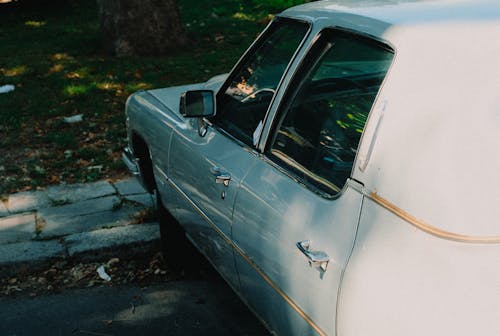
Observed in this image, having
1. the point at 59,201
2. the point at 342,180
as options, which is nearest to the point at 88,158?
the point at 59,201

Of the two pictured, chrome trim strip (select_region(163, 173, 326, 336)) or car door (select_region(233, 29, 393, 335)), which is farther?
chrome trim strip (select_region(163, 173, 326, 336))

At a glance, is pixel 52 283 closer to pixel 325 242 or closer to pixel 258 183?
pixel 258 183

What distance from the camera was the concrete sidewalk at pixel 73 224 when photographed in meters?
4.91

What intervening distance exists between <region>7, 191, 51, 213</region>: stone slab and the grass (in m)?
0.20

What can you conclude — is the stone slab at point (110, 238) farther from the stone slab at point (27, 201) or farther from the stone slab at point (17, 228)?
the stone slab at point (27, 201)

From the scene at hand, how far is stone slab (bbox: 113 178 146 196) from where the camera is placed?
19.6 feet

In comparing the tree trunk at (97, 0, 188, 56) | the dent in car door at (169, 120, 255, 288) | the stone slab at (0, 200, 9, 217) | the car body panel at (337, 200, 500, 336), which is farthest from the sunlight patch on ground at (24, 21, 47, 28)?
the car body panel at (337, 200, 500, 336)

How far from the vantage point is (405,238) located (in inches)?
77.9

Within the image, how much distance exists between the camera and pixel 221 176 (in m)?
3.19

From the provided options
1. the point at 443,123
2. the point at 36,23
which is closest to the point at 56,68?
the point at 36,23

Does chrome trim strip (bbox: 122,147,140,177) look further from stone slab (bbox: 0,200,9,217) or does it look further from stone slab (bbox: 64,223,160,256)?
stone slab (bbox: 0,200,9,217)

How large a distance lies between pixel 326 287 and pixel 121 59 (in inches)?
336

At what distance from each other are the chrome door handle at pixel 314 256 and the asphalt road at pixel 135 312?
65.1 inches

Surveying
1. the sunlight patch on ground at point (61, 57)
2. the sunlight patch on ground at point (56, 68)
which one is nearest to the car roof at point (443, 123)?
the sunlight patch on ground at point (56, 68)
